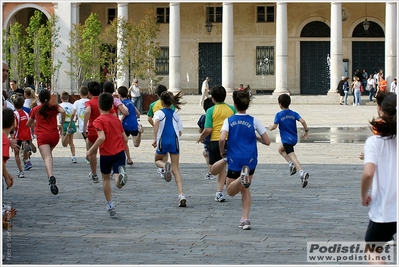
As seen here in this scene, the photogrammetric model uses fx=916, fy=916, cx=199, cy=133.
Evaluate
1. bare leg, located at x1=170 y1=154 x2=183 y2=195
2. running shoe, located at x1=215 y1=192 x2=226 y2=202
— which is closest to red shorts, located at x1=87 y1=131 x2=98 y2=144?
bare leg, located at x1=170 y1=154 x2=183 y2=195

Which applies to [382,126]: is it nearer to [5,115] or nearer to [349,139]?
[5,115]

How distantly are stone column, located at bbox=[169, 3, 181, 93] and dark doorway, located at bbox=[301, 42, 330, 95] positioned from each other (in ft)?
25.2

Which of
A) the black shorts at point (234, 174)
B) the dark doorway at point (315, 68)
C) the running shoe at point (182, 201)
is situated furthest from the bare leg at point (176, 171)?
the dark doorway at point (315, 68)

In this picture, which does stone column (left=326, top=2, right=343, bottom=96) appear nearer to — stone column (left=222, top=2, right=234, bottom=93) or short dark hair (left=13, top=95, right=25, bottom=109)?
stone column (left=222, top=2, right=234, bottom=93)

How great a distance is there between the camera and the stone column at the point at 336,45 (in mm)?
43031

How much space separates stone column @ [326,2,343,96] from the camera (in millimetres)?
43031

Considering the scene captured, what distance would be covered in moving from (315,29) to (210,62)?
582cm

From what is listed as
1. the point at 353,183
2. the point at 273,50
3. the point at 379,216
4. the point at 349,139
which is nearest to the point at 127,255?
the point at 379,216

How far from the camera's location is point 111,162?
432 inches

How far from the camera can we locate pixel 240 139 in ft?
32.5

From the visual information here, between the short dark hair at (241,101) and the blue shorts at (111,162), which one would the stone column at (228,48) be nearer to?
the blue shorts at (111,162)

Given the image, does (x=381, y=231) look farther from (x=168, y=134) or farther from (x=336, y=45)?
(x=336, y=45)

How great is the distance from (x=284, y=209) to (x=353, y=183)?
A: 9.34 ft

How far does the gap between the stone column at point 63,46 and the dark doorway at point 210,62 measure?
25.6ft
